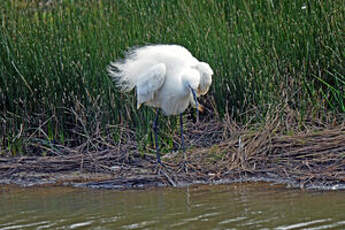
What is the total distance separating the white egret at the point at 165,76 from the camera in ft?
19.4

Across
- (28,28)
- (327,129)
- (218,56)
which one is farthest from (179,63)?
(28,28)

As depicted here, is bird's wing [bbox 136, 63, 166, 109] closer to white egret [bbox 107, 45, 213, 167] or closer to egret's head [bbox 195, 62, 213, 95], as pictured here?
white egret [bbox 107, 45, 213, 167]

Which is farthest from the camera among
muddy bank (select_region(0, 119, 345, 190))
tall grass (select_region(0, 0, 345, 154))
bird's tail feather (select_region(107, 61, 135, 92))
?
tall grass (select_region(0, 0, 345, 154))

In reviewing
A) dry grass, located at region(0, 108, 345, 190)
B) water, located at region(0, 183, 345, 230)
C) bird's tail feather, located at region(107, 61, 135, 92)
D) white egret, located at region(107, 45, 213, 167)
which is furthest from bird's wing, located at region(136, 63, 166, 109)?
water, located at region(0, 183, 345, 230)

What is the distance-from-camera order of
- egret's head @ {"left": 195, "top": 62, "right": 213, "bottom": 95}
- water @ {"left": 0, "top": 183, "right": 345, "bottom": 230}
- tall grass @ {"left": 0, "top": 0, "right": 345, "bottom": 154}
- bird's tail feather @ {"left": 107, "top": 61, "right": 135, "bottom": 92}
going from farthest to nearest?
tall grass @ {"left": 0, "top": 0, "right": 345, "bottom": 154} < bird's tail feather @ {"left": 107, "top": 61, "right": 135, "bottom": 92} < egret's head @ {"left": 195, "top": 62, "right": 213, "bottom": 95} < water @ {"left": 0, "top": 183, "right": 345, "bottom": 230}

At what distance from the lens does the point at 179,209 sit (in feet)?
15.0

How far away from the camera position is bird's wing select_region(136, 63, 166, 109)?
19.4 feet

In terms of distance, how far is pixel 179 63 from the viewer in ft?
19.6

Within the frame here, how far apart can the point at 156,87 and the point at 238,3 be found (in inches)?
76.6

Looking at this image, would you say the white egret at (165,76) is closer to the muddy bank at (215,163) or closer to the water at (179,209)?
the muddy bank at (215,163)

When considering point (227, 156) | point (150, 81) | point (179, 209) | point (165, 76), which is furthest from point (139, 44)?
point (179, 209)

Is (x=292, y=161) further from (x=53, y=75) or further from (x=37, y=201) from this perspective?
(x=53, y=75)

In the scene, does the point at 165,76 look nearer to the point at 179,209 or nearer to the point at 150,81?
the point at 150,81

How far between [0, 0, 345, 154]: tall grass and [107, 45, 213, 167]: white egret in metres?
0.45
